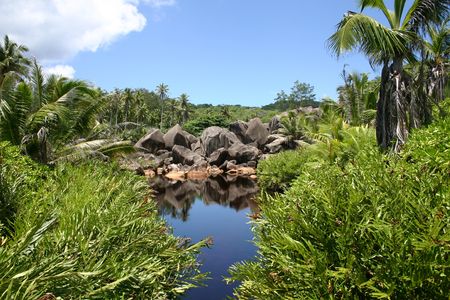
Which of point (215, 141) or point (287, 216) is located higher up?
point (215, 141)

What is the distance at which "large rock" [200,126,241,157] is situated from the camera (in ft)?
160

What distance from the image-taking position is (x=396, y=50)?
10.8 metres

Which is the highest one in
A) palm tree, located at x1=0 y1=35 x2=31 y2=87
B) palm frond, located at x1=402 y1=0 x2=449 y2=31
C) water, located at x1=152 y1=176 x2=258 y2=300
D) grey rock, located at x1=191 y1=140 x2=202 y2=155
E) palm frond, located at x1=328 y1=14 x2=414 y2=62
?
palm tree, located at x1=0 y1=35 x2=31 y2=87

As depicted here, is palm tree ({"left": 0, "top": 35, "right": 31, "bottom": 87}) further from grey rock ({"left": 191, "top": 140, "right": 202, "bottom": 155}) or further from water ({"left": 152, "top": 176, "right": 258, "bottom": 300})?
grey rock ({"left": 191, "top": 140, "right": 202, "bottom": 155})

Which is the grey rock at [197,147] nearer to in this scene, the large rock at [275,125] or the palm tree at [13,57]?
the large rock at [275,125]

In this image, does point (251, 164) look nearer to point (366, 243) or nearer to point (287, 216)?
point (287, 216)

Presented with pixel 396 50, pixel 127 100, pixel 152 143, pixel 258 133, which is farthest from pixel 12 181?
pixel 127 100

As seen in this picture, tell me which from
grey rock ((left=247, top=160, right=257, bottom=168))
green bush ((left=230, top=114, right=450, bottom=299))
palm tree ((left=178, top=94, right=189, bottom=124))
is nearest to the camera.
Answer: green bush ((left=230, top=114, right=450, bottom=299))

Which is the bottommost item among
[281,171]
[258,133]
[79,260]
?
[281,171]

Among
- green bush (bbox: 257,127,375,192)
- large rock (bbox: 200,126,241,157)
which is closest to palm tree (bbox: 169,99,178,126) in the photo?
large rock (bbox: 200,126,241,157)

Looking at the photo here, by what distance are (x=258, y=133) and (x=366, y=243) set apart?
4923cm

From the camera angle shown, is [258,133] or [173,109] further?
[173,109]

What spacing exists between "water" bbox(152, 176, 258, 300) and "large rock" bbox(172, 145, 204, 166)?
26.1 feet

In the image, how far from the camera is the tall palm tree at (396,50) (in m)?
10.2
